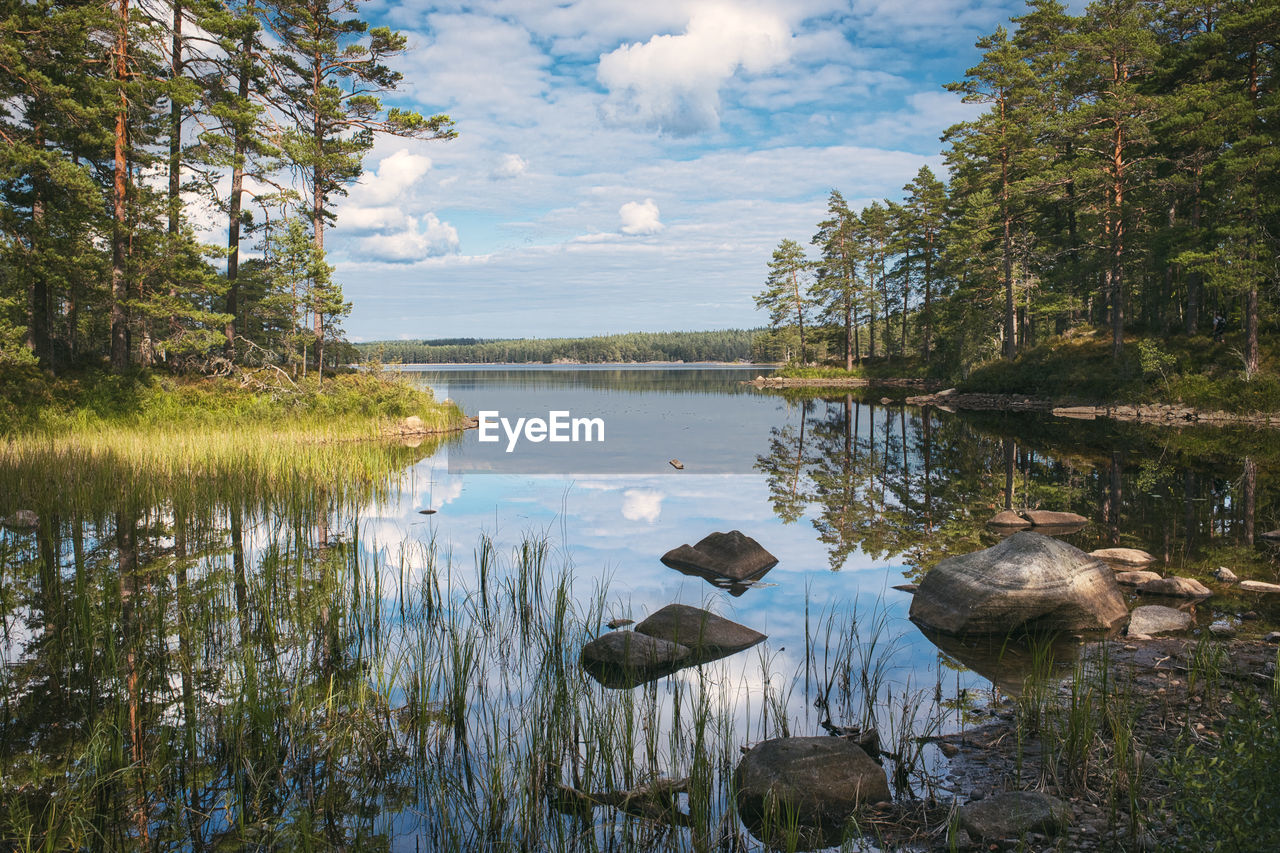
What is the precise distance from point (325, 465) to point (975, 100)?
37870 millimetres

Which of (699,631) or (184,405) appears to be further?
(184,405)

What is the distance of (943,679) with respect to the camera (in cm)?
593

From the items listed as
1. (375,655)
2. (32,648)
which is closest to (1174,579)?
(375,655)

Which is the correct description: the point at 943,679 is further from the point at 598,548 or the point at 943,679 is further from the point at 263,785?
the point at 598,548

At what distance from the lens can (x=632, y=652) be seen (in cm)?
592

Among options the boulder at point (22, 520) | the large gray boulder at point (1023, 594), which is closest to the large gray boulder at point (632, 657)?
the large gray boulder at point (1023, 594)

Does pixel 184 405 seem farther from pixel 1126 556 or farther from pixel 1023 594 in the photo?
pixel 1126 556

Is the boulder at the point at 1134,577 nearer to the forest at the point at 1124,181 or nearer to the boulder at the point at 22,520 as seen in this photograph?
the boulder at the point at 22,520

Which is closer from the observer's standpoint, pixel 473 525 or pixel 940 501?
pixel 473 525

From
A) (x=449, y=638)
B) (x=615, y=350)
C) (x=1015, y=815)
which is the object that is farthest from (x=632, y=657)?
(x=615, y=350)

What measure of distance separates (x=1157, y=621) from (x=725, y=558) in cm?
452

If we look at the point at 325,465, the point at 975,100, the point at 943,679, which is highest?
the point at 975,100

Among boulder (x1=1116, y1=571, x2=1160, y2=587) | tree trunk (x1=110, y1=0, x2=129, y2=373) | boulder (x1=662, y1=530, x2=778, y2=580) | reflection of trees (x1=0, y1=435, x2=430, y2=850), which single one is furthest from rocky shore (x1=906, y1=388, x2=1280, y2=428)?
tree trunk (x1=110, y1=0, x2=129, y2=373)

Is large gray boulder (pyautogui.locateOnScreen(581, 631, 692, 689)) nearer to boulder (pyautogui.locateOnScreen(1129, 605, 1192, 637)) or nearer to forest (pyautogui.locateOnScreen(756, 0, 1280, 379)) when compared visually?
boulder (pyautogui.locateOnScreen(1129, 605, 1192, 637))
